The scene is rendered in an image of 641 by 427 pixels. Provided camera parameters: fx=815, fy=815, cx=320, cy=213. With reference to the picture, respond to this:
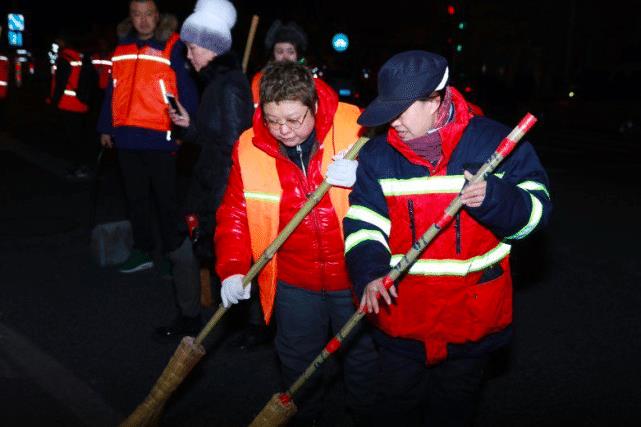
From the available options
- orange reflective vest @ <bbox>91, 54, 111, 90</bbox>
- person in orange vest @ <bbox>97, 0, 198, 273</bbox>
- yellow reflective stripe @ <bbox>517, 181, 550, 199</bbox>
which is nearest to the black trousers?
person in orange vest @ <bbox>97, 0, 198, 273</bbox>

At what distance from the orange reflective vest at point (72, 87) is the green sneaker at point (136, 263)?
4.03 metres

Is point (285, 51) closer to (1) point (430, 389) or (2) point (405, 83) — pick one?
(2) point (405, 83)

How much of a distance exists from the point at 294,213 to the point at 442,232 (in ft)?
2.73

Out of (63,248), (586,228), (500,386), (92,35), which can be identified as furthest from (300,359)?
(92,35)

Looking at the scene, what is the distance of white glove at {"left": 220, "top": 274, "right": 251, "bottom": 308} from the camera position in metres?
3.63

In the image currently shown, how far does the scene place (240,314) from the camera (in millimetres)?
5605

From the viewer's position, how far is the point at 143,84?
5883 mm

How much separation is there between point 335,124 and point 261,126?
1.09 feet

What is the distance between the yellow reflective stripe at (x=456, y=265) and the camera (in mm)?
3086

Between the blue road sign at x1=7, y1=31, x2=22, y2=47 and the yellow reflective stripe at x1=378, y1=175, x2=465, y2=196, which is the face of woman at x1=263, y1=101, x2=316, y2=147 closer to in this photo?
the yellow reflective stripe at x1=378, y1=175, x2=465, y2=196

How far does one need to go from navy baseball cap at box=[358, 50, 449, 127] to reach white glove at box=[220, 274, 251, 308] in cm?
101

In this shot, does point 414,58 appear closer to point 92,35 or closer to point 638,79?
point 92,35

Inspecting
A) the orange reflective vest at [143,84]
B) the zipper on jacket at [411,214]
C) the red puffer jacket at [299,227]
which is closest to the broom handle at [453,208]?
the zipper on jacket at [411,214]

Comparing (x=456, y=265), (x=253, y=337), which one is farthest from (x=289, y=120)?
(x=253, y=337)
